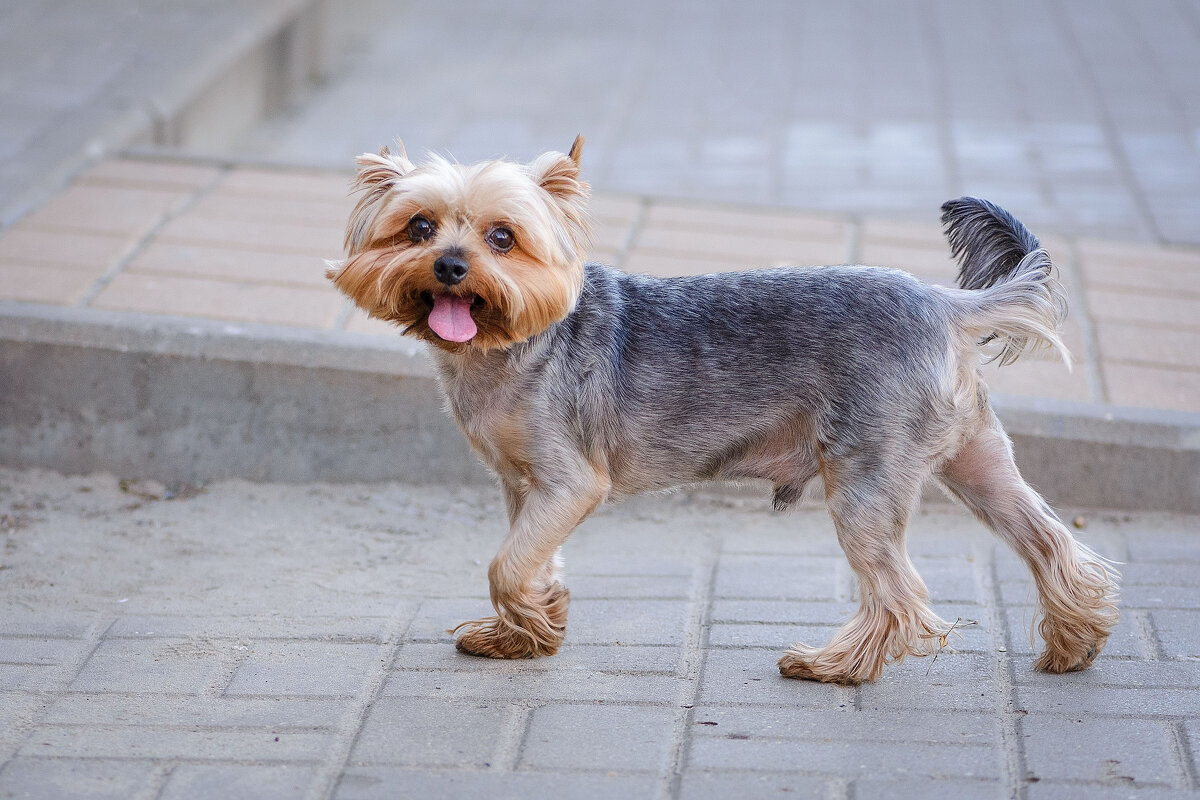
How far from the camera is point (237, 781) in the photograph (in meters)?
3.06

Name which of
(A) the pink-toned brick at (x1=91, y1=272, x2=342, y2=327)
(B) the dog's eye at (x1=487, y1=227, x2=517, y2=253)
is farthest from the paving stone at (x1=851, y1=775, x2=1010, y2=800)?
(A) the pink-toned brick at (x1=91, y1=272, x2=342, y2=327)

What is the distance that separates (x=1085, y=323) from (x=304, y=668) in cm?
353

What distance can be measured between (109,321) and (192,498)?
0.74m

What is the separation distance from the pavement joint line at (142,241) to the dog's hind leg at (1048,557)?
3.40 m

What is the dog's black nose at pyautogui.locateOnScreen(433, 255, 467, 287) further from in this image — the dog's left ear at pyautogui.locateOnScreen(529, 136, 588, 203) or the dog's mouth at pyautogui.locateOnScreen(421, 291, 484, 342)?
the dog's left ear at pyautogui.locateOnScreen(529, 136, 588, 203)

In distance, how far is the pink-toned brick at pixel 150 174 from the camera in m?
6.52

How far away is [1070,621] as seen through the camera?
352 centimetres

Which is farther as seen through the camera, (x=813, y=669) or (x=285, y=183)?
(x=285, y=183)

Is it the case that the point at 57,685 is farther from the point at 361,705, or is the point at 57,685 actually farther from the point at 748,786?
the point at 748,786

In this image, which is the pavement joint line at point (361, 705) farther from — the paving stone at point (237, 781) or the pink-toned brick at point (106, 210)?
the pink-toned brick at point (106, 210)

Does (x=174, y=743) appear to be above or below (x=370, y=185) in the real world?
below

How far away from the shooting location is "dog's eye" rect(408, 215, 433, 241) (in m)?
3.29

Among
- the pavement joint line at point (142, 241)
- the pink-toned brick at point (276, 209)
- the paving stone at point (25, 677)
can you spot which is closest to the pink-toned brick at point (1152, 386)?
the pink-toned brick at point (276, 209)

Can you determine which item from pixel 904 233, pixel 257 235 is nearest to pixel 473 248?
pixel 257 235
